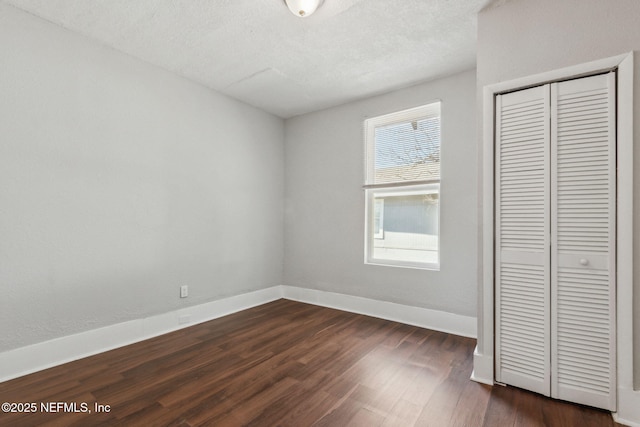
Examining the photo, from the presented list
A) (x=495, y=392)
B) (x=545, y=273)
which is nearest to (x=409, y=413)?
(x=495, y=392)

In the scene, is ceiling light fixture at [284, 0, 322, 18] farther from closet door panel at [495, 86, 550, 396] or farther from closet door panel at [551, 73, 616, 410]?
closet door panel at [551, 73, 616, 410]

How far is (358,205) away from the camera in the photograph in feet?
12.9

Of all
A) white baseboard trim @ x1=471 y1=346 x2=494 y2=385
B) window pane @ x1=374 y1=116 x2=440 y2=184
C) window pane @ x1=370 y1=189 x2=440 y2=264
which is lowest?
white baseboard trim @ x1=471 y1=346 x2=494 y2=385

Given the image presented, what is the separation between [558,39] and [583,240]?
1.31 m

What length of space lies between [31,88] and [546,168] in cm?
378

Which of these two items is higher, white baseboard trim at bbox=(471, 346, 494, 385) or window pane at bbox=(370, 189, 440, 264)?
window pane at bbox=(370, 189, 440, 264)

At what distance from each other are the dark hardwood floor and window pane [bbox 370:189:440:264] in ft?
2.99

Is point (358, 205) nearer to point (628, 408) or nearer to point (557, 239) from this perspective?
point (557, 239)

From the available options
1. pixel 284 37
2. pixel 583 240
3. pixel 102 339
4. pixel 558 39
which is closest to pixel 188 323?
pixel 102 339

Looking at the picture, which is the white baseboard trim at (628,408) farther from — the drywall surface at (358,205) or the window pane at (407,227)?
the window pane at (407,227)

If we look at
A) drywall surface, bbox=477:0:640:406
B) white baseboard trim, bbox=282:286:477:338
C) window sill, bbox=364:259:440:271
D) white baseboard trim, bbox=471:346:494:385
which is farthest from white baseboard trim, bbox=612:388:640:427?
window sill, bbox=364:259:440:271

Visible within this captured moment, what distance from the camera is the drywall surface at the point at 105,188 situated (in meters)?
2.28

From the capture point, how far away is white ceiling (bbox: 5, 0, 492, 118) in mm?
2262

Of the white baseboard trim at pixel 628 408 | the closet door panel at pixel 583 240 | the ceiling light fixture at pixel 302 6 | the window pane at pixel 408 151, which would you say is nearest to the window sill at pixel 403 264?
the window pane at pixel 408 151
